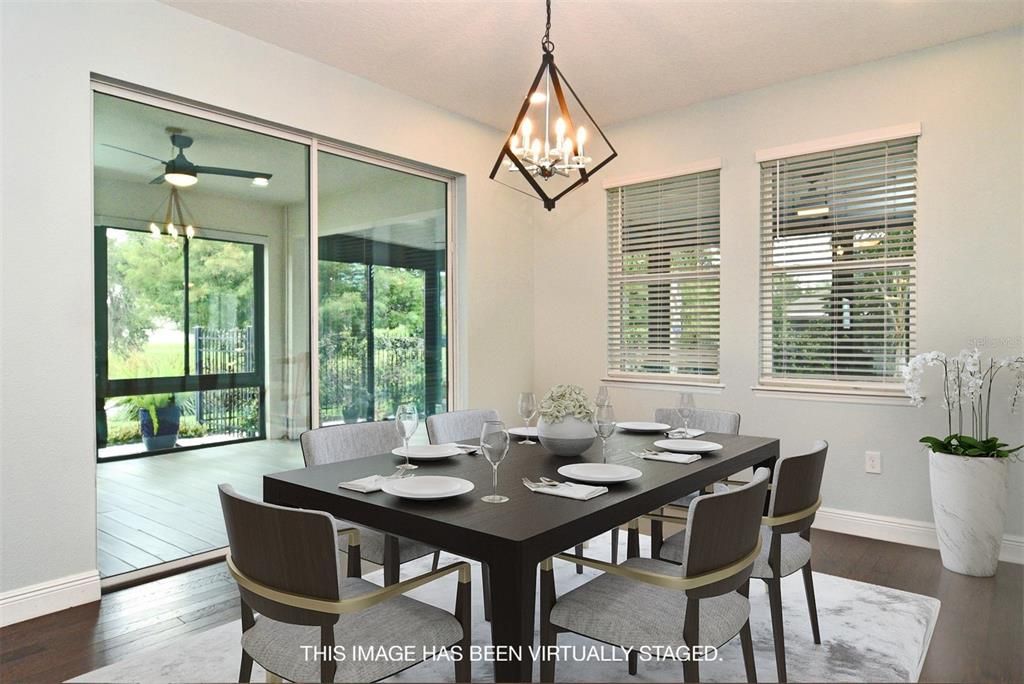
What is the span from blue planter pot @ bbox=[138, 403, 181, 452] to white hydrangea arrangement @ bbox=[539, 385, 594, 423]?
2.04 m

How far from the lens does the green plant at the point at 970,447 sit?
3140mm

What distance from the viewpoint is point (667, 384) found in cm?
461

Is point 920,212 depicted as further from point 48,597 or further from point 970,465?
point 48,597

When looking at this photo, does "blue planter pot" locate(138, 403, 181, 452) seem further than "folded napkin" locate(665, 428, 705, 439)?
Yes

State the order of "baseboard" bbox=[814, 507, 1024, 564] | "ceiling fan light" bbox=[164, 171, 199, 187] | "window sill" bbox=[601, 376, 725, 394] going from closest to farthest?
"ceiling fan light" bbox=[164, 171, 199, 187]
"baseboard" bbox=[814, 507, 1024, 564]
"window sill" bbox=[601, 376, 725, 394]

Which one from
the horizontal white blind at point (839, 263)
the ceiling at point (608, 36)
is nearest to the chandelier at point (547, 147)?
the ceiling at point (608, 36)

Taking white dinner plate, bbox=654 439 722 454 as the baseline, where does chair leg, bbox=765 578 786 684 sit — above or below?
below

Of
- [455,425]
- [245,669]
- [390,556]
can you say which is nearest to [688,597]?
[390,556]

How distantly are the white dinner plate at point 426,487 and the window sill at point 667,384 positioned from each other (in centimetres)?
284

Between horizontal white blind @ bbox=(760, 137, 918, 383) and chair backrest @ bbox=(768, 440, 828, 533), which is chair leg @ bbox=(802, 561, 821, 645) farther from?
horizontal white blind @ bbox=(760, 137, 918, 383)

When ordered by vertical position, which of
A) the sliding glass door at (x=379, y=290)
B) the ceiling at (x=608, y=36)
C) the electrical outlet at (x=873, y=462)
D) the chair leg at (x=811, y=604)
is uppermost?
the ceiling at (x=608, y=36)

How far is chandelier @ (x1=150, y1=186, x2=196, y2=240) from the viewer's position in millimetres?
3199

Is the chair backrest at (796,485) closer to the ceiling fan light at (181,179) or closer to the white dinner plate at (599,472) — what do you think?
the white dinner plate at (599,472)

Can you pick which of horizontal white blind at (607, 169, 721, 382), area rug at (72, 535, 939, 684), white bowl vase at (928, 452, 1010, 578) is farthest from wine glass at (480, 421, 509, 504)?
horizontal white blind at (607, 169, 721, 382)
